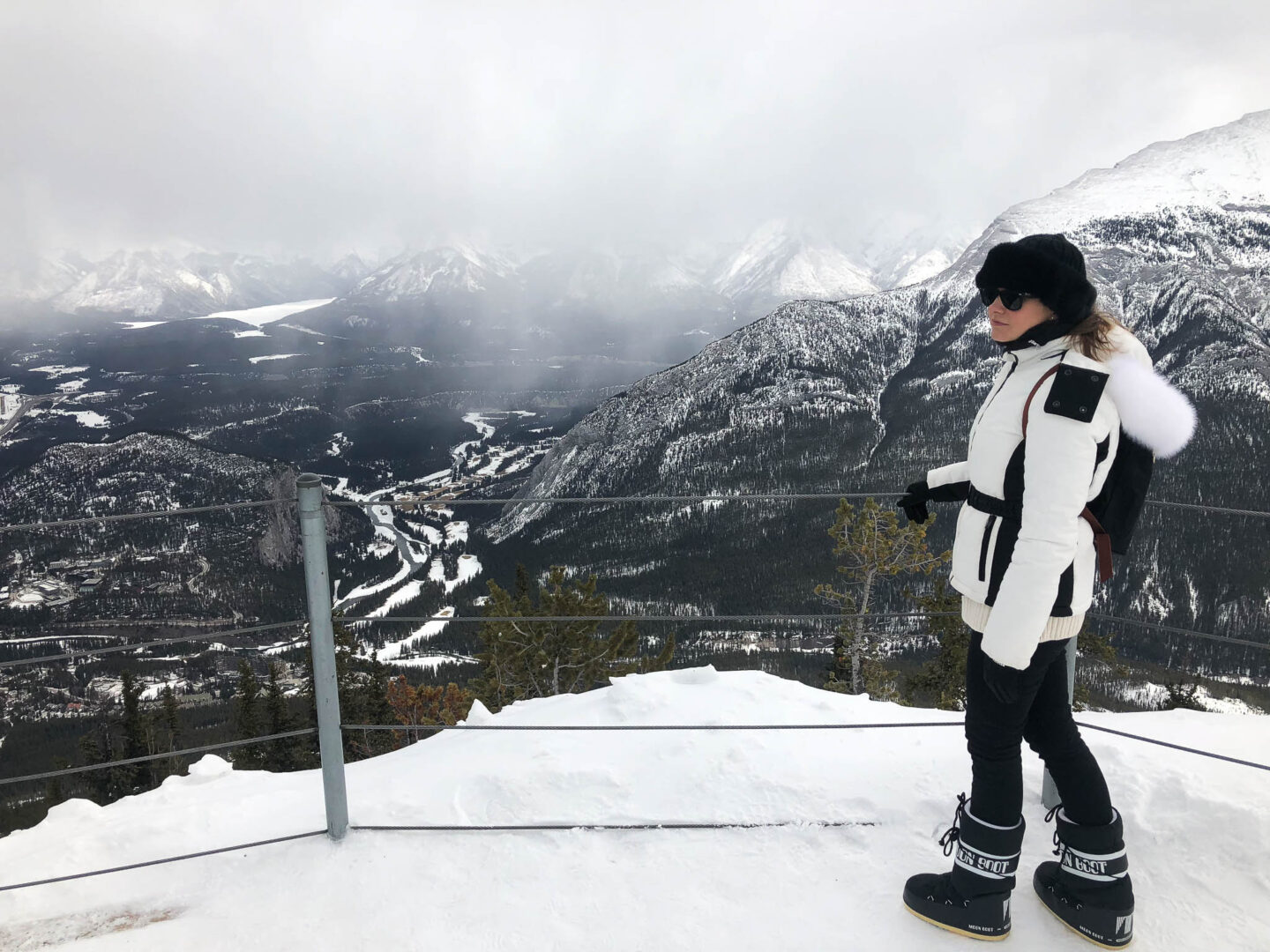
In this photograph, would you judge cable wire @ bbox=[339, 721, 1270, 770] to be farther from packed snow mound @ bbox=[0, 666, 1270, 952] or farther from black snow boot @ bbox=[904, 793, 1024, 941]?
black snow boot @ bbox=[904, 793, 1024, 941]

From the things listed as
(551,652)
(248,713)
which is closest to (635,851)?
(551,652)

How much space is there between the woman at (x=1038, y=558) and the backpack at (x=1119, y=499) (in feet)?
0.08

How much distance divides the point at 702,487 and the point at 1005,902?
476ft

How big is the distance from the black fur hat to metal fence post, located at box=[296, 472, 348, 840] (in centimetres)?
279

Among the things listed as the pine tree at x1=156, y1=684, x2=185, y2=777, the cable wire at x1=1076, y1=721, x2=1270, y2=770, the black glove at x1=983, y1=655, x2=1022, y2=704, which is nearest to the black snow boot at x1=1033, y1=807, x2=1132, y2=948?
the cable wire at x1=1076, y1=721, x2=1270, y2=770

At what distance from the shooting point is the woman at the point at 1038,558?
7.38ft

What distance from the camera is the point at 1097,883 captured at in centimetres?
278

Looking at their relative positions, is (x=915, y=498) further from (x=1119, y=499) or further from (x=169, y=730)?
(x=169, y=730)

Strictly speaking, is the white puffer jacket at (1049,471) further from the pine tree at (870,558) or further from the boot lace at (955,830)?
the pine tree at (870,558)

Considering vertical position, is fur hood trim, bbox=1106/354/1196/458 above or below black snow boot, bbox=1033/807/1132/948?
above

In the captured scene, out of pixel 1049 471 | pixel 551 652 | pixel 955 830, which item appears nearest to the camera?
pixel 1049 471

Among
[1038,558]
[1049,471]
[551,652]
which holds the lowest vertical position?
[551,652]

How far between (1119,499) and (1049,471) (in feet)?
1.41

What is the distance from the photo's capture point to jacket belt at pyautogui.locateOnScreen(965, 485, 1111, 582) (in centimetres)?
241
